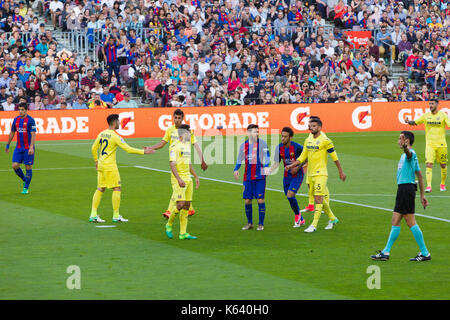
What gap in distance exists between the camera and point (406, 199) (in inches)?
469

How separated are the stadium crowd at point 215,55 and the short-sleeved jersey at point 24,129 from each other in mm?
12184

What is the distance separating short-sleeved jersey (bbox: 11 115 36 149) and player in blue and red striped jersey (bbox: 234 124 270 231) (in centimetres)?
733

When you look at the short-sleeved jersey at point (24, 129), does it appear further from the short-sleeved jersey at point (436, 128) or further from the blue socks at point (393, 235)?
the blue socks at point (393, 235)

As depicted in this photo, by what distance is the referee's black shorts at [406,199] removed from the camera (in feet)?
39.0

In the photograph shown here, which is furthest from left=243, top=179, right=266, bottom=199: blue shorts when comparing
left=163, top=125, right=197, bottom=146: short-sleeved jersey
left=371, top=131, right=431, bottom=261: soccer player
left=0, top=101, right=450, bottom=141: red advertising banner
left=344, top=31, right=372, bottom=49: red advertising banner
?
left=344, top=31, right=372, bottom=49: red advertising banner

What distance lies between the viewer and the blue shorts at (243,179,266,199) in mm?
14922

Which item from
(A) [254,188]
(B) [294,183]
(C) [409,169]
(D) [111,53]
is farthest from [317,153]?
(D) [111,53]

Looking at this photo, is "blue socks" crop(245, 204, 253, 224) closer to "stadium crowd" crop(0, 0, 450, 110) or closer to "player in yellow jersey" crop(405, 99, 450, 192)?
"player in yellow jersey" crop(405, 99, 450, 192)

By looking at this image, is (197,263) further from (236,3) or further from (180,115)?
(236,3)

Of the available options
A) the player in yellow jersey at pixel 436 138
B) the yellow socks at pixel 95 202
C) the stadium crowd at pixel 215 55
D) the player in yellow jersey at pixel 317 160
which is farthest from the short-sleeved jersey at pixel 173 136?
the stadium crowd at pixel 215 55

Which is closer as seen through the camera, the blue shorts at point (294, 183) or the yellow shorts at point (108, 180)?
the blue shorts at point (294, 183)

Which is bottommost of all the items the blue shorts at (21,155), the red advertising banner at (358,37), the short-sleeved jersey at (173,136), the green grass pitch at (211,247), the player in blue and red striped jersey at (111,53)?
the green grass pitch at (211,247)

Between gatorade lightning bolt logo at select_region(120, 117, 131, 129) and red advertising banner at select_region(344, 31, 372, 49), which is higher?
red advertising banner at select_region(344, 31, 372, 49)

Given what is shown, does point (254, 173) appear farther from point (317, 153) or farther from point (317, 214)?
point (317, 214)
